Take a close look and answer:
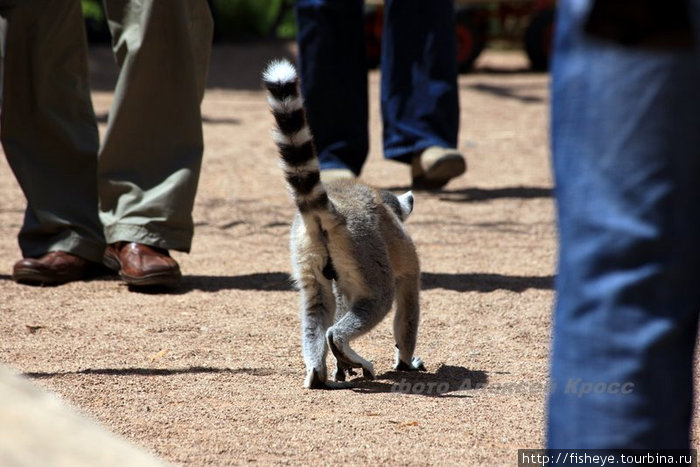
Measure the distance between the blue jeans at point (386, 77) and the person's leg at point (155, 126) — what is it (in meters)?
1.77

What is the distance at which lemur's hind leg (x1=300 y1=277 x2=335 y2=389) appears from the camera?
348cm

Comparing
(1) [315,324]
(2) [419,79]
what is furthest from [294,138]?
(2) [419,79]

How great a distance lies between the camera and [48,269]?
4707 mm

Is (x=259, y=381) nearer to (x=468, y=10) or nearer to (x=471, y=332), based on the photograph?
(x=471, y=332)

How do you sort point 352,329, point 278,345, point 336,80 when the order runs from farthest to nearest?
1. point 336,80
2. point 278,345
3. point 352,329

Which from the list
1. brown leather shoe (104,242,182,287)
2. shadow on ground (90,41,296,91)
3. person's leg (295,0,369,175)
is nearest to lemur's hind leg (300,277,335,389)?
brown leather shoe (104,242,182,287)

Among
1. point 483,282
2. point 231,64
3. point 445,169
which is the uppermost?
point 483,282

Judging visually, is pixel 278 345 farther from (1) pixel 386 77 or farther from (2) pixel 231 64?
(2) pixel 231 64

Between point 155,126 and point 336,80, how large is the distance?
210cm

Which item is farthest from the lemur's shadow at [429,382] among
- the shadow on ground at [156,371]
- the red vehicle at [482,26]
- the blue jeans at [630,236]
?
the red vehicle at [482,26]

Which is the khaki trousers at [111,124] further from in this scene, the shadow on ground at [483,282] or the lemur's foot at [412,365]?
the lemur's foot at [412,365]

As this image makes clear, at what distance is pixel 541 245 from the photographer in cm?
572

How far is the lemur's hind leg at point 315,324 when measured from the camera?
3.48 meters

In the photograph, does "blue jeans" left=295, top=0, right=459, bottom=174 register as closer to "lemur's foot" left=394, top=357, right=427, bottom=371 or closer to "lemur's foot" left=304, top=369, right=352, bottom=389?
"lemur's foot" left=394, top=357, right=427, bottom=371
